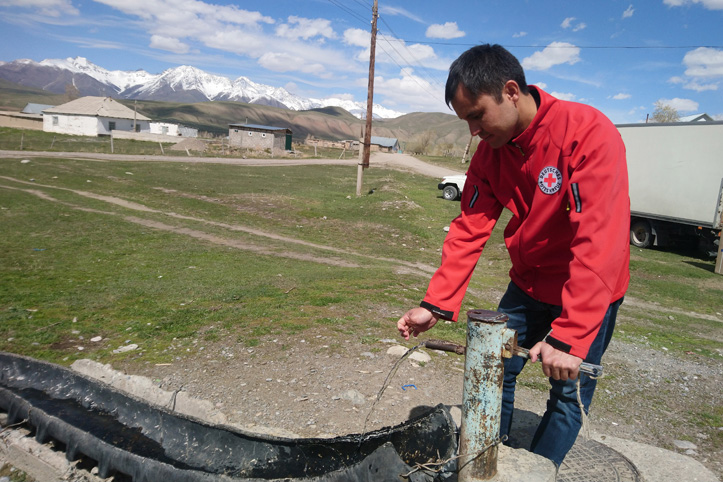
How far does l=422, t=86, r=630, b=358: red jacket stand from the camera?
71.8 inches

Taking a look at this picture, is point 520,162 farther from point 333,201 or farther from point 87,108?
point 87,108

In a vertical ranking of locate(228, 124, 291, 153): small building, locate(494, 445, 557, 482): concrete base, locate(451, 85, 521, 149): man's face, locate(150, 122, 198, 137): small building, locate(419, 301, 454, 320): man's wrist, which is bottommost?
locate(494, 445, 557, 482): concrete base

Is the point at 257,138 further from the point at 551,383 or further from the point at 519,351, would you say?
the point at 519,351

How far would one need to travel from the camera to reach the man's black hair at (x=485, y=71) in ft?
6.44

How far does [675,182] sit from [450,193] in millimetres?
8896

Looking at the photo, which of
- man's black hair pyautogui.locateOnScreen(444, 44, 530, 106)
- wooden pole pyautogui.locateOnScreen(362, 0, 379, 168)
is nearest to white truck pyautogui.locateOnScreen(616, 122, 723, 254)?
wooden pole pyautogui.locateOnScreen(362, 0, 379, 168)

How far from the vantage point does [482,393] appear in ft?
6.19

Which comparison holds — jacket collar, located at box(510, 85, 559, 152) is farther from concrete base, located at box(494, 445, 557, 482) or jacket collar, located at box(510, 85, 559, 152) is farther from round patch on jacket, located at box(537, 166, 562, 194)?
concrete base, located at box(494, 445, 557, 482)

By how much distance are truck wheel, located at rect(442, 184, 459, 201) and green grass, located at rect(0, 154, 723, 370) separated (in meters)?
2.40

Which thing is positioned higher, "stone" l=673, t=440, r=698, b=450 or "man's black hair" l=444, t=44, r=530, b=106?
"man's black hair" l=444, t=44, r=530, b=106

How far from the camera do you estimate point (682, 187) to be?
46.9ft

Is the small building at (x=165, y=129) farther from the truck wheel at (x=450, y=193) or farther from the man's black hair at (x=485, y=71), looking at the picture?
the man's black hair at (x=485, y=71)

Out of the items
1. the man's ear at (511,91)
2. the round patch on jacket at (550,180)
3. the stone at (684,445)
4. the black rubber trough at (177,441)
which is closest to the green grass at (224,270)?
the black rubber trough at (177,441)

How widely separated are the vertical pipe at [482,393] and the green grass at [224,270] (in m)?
2.70
